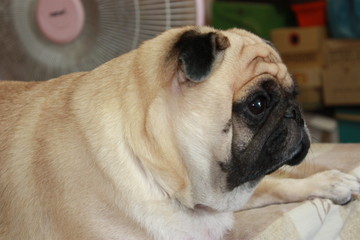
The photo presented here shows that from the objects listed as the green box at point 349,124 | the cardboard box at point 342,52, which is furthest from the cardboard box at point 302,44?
the green box at point 349,124

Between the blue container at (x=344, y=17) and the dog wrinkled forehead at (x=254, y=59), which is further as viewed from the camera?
the blue container at (x=344, y=17)

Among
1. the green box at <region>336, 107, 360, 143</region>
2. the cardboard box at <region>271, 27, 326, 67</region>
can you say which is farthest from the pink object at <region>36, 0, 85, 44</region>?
the green box at <region>336, 107, 360, 143</region>

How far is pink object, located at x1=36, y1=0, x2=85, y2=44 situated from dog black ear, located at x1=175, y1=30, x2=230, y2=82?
0.58 m

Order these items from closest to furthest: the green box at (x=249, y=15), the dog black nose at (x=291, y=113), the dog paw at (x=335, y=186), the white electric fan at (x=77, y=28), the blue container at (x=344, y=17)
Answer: the dog black nose at (x=291, y=113) → the dog paw at (x=335, y=186) → the white electric fan at (x=77, y=28) → the blue container at (x=344, y=17) → the green box at (x=249, y=15)

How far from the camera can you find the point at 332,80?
3043mm

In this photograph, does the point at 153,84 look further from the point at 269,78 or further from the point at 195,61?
the point at 269,78

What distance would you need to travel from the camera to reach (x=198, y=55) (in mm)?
892

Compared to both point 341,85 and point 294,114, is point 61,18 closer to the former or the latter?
point 294,114

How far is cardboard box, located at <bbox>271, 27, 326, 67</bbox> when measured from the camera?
10.1ft

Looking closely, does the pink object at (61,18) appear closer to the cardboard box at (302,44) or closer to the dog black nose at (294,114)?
the dog black nose at (294,114)

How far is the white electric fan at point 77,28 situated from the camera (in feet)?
4.54

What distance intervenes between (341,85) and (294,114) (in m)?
2.11

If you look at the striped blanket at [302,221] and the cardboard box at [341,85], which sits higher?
the striped blanket at [302,221]

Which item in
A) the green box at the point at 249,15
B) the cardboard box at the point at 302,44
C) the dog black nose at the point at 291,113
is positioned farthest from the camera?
the green box at the point at 249,15
